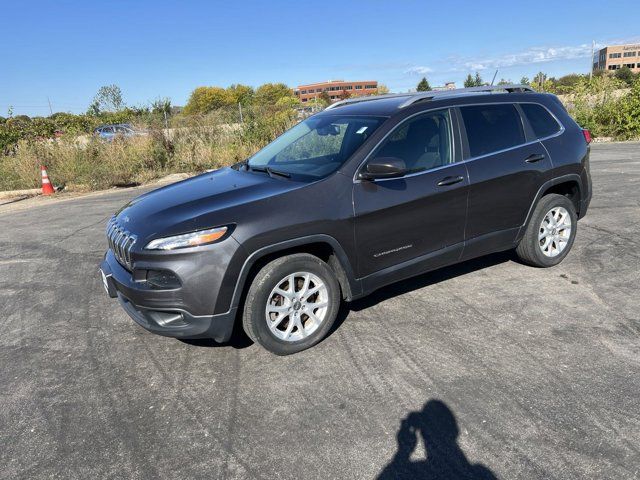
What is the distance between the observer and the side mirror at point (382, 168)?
3576 millimetres

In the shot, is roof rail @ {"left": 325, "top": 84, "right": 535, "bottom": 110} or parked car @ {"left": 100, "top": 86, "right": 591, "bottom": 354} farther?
roof rail @ {"left": 325, "top": 84, "right": 535, "bottom": 110}

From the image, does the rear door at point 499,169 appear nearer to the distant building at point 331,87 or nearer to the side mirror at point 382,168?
the side mirror at point 382,168

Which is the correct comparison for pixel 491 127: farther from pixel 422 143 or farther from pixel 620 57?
pixel 620 57

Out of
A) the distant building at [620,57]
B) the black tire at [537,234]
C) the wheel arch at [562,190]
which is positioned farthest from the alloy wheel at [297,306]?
the distant building at [620,57]

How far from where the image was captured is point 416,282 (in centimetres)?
491

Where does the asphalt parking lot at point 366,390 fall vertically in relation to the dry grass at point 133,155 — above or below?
below

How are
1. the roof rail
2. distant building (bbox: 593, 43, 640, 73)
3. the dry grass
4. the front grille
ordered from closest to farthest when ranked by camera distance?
the front grille → the roof rail → the dry grass → distant building (bbox: 593, 43, 640, 73)

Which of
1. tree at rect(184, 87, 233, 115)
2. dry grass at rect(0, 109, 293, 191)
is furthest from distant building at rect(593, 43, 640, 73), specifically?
dry grass at rect(0, 109, 293, 191)

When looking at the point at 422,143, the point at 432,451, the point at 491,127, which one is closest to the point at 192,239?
the point at 432,451

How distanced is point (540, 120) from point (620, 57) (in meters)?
129

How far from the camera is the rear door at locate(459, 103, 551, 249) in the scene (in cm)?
429

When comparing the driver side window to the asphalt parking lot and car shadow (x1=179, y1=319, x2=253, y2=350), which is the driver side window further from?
car shadow (x1=179, y1=319, x2=253, y2=350)

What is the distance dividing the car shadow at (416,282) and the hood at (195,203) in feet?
4.39

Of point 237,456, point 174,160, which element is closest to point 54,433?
point 237,456
